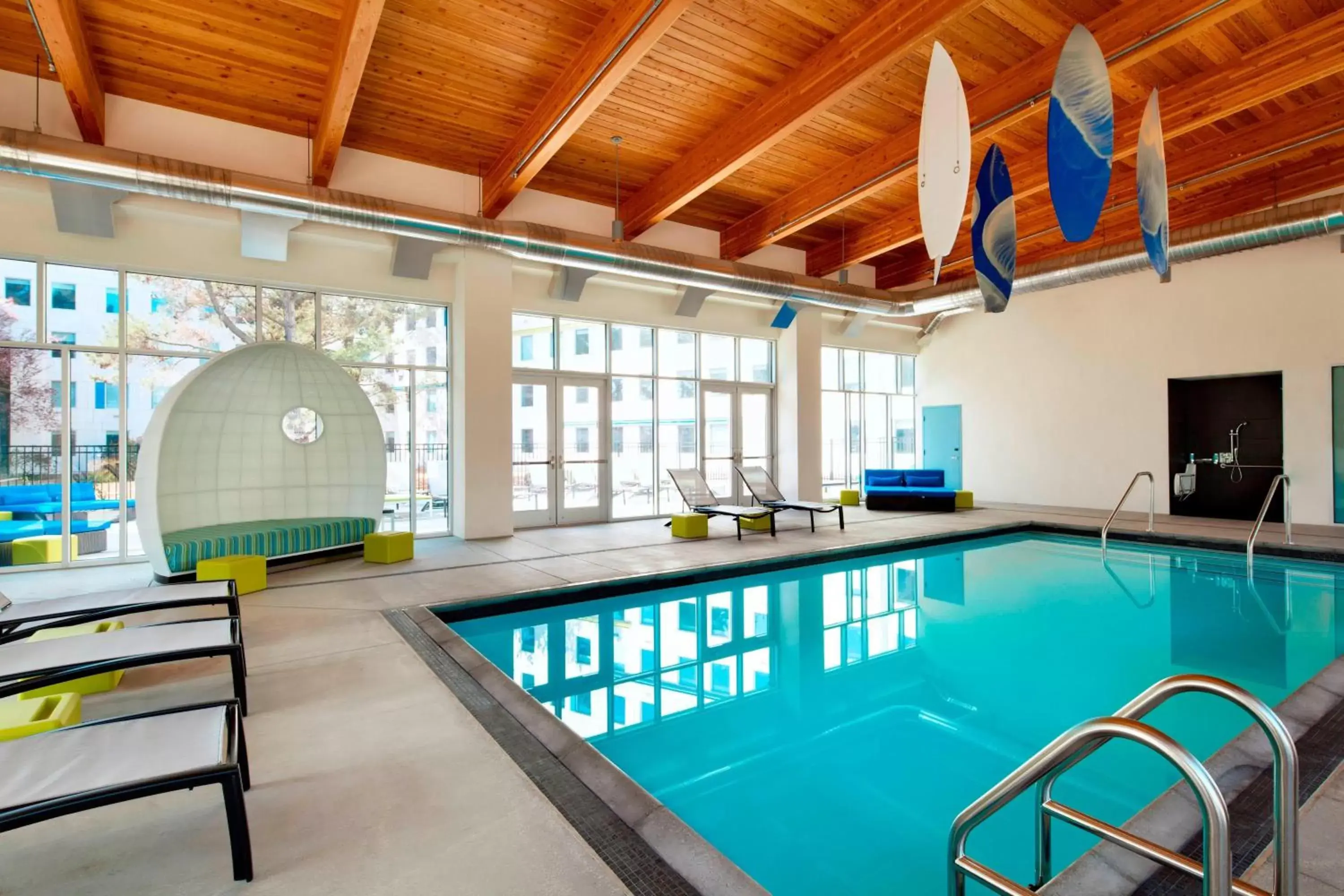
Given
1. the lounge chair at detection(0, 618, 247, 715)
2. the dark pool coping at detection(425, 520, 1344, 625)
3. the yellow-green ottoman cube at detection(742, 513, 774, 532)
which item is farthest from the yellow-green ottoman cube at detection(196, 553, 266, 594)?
the yellow-green ottoman cube at detection(742, 513, 774, 532)

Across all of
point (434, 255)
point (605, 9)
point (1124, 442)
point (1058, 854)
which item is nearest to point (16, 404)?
point (434, 255)

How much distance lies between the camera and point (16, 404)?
20.3 ft

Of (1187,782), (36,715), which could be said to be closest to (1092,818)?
(1187,782)

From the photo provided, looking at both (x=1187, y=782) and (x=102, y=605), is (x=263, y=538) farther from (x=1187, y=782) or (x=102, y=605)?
(x=1187, y=782)

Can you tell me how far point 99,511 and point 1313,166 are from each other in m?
14.6

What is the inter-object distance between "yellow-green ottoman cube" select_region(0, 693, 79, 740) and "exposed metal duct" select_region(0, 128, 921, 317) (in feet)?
14.0

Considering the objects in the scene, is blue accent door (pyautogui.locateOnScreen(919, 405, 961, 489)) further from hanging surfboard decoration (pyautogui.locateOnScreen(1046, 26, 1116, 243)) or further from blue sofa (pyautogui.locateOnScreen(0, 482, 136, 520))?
blue sofa (pyautogui.locateOnScreen(0, 482, 136, 520))

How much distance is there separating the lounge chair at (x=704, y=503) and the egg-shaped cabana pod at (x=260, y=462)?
3865 mm

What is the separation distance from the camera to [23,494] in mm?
6219

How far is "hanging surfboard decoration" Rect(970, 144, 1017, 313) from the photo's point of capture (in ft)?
12.5

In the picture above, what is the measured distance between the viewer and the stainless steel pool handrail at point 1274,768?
1.27 m

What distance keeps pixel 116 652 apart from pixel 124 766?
1196 mm

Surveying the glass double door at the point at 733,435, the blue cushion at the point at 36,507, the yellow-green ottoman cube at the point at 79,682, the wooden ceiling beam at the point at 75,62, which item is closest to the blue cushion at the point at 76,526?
the blue cushion at the point at 36,507

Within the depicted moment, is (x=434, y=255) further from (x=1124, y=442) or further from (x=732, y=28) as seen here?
(x=1124, y=442)
